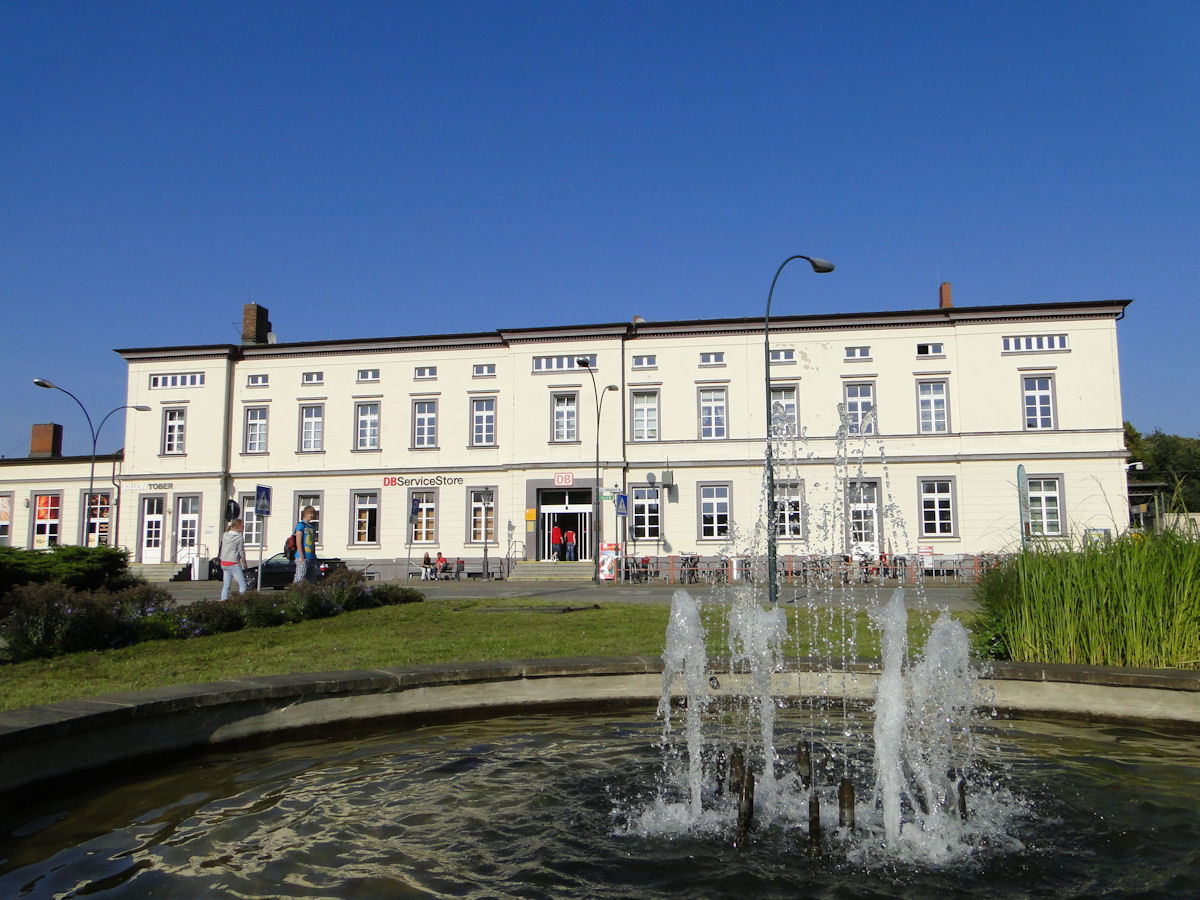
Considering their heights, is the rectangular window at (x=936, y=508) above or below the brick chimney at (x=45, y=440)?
below

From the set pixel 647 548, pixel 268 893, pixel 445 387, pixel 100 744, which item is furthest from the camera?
pixel 445 387

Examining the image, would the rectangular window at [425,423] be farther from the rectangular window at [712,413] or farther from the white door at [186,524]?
the rectangular window at [712,413]

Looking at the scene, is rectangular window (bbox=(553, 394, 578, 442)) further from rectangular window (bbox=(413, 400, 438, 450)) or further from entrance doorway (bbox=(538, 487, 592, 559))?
rectangular window (bbox=(413, 400, 438, 450))

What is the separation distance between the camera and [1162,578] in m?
7.59

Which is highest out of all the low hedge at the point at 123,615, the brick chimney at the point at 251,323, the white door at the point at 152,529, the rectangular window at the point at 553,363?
the brick chimney at the point at 251,323

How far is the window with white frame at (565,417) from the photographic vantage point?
37688 millimetres

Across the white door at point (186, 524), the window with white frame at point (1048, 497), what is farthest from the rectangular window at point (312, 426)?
the window with white frame at point (1048, 497)

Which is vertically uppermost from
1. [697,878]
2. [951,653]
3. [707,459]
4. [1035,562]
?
[707,459]

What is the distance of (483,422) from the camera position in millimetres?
38844

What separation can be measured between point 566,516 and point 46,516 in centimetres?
2691

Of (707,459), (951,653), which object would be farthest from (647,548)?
(951,653)

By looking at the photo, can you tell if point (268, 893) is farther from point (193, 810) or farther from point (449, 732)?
point (449, 732)

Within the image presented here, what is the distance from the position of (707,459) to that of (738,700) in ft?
96.2

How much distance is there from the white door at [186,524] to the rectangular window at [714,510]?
2307cm
